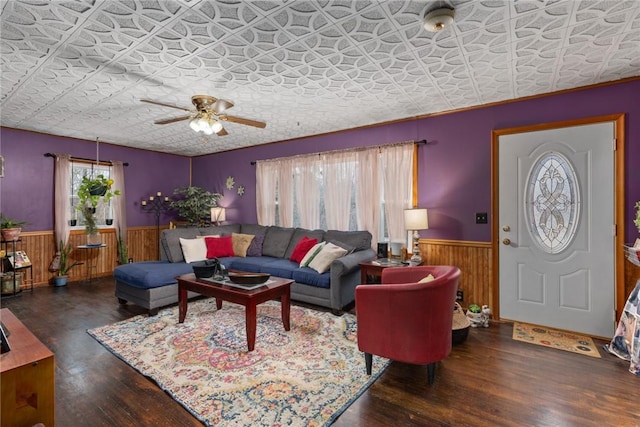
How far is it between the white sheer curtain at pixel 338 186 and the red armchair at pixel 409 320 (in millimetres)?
2401

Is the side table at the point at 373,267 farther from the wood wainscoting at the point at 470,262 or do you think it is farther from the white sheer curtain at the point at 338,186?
the white sheer curtain at the point at 338,186

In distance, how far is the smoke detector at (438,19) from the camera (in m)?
1.77

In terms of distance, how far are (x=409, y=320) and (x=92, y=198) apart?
530 centimetres

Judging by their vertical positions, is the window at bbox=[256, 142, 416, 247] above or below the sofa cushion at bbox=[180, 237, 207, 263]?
above

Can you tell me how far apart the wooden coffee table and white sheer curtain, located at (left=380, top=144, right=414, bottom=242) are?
177cm

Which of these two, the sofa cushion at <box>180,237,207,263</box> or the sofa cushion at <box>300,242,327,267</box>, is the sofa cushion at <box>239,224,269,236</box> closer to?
the sofa cushion at <box>180,237,207,263</box>

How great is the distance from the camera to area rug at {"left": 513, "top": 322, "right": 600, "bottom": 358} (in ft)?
8.97

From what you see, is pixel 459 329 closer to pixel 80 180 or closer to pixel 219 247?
pixel 219 247

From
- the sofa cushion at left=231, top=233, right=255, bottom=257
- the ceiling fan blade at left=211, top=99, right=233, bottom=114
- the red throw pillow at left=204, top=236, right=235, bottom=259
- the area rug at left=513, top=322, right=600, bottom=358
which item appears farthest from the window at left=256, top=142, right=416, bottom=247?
the ceiling fan blade at left=211, top=99, right=233, bottom=114

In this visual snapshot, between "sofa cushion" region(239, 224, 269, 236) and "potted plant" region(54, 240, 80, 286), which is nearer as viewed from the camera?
"potted plant" region(54, 240, 80, 286)

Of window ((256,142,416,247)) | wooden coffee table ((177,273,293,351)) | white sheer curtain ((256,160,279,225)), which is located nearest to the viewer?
wooden coffee table ((177,273,293,351))

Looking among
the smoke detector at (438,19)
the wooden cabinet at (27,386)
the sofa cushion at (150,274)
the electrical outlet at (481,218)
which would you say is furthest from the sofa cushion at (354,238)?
the wooden cabinet at (27,386)

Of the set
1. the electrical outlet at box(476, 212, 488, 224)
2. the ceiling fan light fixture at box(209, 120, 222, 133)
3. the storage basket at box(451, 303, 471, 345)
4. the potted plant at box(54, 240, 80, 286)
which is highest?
the ceiling fan light fixture at box(209, 120, 222, 133)

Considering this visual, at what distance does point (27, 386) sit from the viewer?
4.73ft
